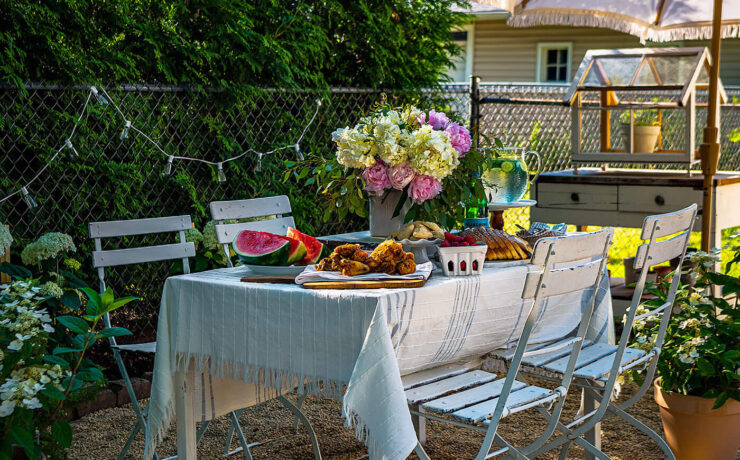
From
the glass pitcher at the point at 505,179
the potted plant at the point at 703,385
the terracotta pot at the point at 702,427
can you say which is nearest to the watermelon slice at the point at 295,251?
the glass pitcher at the point at 505,179

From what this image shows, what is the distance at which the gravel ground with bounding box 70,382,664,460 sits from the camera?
4367 mm

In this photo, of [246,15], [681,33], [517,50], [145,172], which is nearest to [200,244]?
[145,172]

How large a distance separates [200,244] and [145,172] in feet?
1.90

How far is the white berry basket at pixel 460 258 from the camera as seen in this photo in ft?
10.9

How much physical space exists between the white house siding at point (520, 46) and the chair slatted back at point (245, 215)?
1417 centimetres

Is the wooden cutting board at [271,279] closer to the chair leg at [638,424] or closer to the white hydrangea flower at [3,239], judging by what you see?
the chair leg at [638,424]

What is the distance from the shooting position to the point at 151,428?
3.38 metres

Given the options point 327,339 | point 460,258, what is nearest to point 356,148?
→ point 460,258

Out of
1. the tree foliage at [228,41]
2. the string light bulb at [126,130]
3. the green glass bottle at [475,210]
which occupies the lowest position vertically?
the green glass bottle at [475,210]

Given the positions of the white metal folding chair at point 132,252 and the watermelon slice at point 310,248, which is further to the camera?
the white metal folding chair at point 132,252

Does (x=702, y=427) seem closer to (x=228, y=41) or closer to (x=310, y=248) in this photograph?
(x=310, y=248)

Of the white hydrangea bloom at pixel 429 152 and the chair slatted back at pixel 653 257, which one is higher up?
the white hydrangea bloom at pixel 429 152

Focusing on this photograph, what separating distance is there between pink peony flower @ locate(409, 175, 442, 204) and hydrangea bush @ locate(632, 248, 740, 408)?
114 centimetres

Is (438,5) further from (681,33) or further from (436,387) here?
(436,387)
